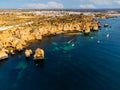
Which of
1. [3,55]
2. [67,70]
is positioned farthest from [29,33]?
[67,70]

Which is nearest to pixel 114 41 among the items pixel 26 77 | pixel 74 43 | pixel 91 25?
pixel 74 43

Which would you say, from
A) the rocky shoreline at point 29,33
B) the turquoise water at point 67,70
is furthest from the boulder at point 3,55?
the turquoise water at point 67,70

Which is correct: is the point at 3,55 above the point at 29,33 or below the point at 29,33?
below

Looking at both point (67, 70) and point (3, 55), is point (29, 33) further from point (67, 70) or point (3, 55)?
point (67, 70)

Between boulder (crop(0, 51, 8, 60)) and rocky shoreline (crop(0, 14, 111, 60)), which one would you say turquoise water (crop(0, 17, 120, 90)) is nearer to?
boulder (crop(0, 51, 8, 60))

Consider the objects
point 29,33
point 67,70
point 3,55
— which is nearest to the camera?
point 67,70

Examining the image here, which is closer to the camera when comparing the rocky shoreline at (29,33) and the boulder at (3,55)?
the boulder at (3,55)

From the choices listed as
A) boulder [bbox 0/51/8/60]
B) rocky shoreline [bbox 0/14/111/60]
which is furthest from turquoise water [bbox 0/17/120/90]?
rocky shoreline [bbox 0/14/111/60]

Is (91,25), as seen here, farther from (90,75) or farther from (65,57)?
(90,75)

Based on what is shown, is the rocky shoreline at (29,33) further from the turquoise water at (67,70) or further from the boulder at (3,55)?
the turquoise water at (67,70)

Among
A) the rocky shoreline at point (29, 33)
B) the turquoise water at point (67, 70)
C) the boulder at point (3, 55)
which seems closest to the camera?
the turquoise water at point (67, 70)

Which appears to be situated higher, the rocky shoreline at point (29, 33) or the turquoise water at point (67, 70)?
the rocky shoreline at point (29, 33)
